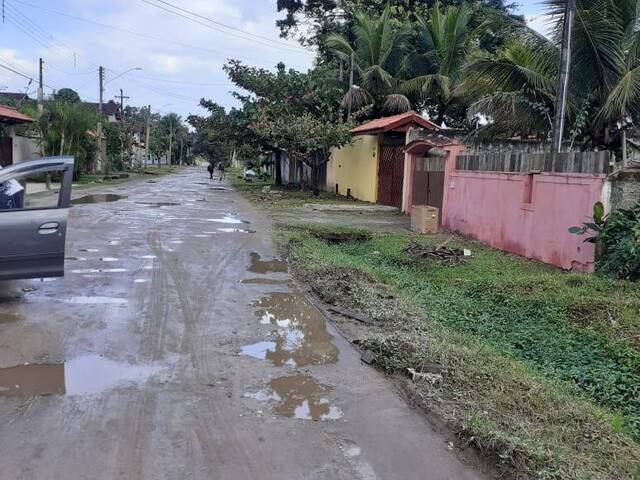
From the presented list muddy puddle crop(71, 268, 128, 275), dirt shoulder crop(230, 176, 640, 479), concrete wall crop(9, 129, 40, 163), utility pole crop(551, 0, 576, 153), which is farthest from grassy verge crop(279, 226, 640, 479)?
concrete wall crop(9, 129, 40, 163)

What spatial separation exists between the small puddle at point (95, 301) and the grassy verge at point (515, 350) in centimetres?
255

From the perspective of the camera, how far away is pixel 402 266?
34.3 feet


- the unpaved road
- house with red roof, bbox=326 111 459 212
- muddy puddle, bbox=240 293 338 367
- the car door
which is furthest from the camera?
house with red roof, bbox=326 111 459 212

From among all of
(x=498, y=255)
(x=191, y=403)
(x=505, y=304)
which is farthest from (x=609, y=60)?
(x=191, y=403)

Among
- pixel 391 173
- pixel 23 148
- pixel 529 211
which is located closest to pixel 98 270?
pixel 529 211

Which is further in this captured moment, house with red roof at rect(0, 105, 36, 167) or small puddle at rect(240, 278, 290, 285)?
house with red roof at rect(0, 105, 36, 167)

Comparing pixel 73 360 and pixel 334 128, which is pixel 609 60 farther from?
pixel 334 128

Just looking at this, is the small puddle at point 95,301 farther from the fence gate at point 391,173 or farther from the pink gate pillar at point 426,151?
the fence gate at point 391,173

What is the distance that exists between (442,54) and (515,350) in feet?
76.3

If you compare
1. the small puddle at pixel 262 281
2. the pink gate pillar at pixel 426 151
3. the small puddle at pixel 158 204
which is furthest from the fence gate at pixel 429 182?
the small puddle at pixel 158 204

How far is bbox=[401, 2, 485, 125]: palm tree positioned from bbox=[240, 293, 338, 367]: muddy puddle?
68.2 feet

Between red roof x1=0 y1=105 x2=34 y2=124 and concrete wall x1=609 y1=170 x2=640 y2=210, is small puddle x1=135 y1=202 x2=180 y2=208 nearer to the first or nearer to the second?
red roof x1=0 y1=105 x2=34 y2=124

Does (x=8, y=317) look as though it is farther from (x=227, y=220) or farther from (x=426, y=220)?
(x=227, y=220)

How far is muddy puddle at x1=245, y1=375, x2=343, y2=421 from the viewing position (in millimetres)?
4391
